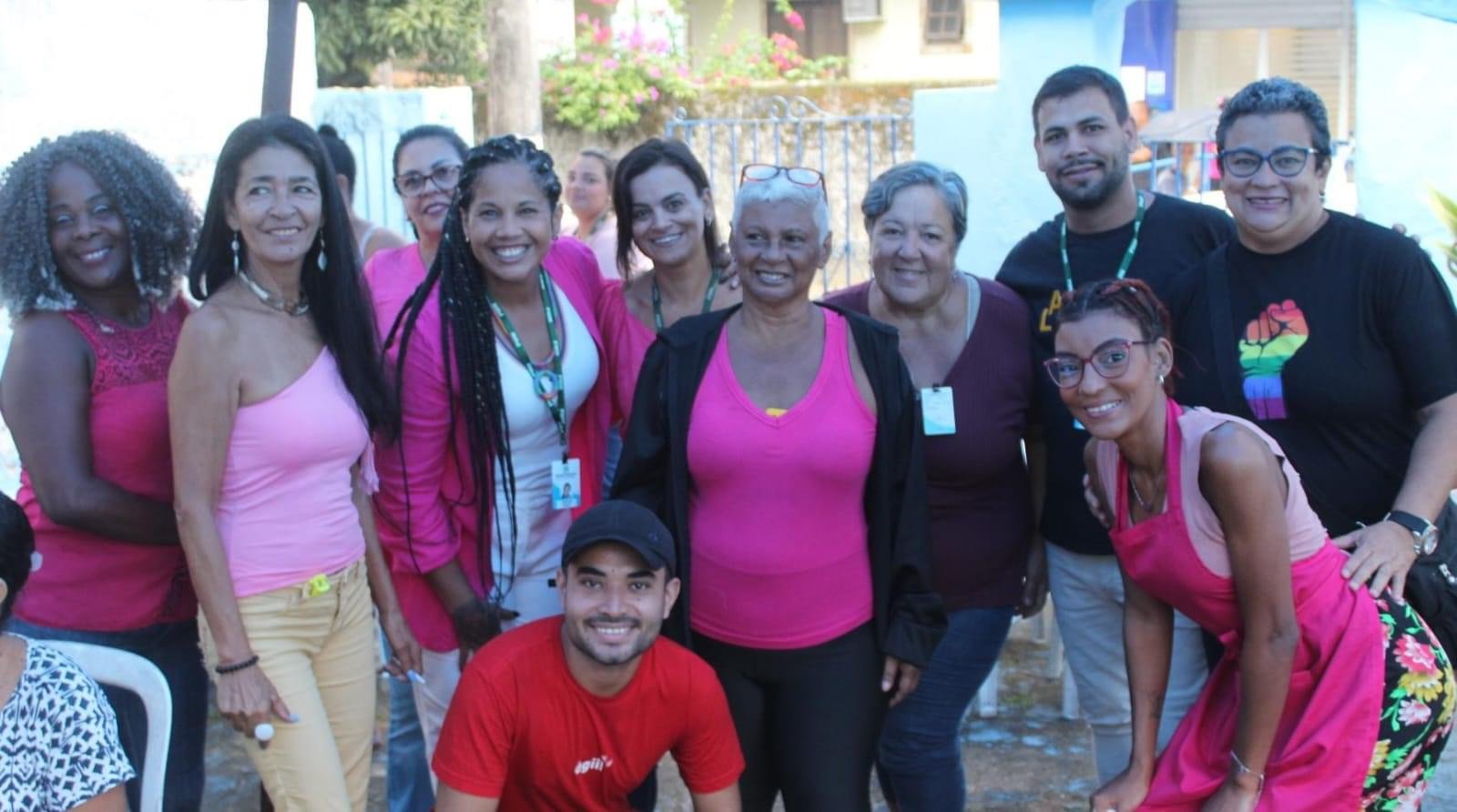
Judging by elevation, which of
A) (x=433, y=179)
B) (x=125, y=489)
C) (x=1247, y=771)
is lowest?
(x=1247, y=771)

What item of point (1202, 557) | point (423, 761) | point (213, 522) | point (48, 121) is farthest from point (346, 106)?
point (1202, 557)

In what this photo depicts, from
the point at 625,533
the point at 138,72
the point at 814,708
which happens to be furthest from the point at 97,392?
the point at 138,72

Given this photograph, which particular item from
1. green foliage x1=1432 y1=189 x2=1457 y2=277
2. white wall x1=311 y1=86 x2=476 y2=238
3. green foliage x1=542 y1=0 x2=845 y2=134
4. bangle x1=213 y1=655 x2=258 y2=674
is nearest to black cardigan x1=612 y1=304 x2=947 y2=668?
bangle x1=213 y1=655 x2=258 y2=674

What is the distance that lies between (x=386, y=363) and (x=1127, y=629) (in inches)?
74.8

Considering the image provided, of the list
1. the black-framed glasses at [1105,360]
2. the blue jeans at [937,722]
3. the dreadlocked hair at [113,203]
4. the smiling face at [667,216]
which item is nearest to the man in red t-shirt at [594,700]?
the blue jeans at [937,722]

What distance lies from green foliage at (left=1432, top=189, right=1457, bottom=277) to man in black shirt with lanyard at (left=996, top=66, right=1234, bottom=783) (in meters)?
2.47

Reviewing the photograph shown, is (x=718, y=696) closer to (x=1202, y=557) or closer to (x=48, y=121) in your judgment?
(x=1202, y=557)

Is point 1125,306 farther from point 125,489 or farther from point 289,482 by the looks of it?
point 125,489

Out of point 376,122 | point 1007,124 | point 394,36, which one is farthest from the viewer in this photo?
point 394,36

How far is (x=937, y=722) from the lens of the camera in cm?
376

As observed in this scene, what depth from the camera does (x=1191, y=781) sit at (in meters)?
3.13

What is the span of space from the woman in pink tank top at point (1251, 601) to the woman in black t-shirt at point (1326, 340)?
23 centimetres

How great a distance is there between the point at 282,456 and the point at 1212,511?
2.00m

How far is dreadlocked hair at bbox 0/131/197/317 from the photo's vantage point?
3201mm
